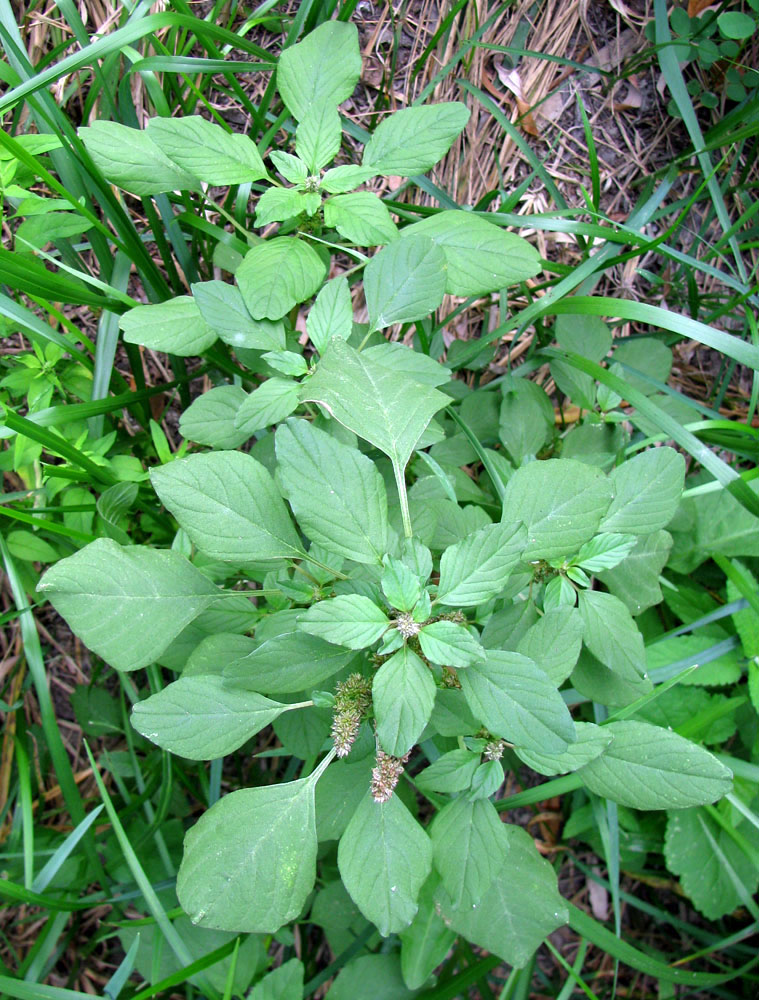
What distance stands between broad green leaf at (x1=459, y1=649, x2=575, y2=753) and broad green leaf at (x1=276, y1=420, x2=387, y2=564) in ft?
0.78

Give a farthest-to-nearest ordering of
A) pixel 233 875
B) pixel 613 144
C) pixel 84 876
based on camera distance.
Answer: pixel 613 144
pixel 84 876
pixel 233 875

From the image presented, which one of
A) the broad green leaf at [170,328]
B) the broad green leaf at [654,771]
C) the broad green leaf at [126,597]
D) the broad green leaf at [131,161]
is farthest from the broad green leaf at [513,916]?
the broad green leaf at [131,161]

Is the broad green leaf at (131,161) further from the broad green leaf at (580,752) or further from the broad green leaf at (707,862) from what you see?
the broad green leaf at (707,862)

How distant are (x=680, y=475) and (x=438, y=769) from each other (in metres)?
0.68

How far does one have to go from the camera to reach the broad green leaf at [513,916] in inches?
49.4

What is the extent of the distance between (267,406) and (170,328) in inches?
11.8

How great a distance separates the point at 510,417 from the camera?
174cm

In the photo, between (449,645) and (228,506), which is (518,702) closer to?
(449,645)

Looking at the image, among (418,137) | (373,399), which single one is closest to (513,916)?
(373,399)

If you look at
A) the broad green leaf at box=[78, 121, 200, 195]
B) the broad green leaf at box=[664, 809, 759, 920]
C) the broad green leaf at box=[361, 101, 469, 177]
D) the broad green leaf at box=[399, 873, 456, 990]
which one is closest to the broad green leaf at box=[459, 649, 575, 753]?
the broad green leaf at box=[399, 873, 456, 990]

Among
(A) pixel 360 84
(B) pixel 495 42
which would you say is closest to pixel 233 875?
(A) pixel 360 84

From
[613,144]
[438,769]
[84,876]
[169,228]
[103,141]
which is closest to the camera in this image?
[438,769]

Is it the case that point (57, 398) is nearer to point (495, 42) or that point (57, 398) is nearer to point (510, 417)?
point (510, 417)

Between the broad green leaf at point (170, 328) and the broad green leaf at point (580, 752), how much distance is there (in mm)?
1005
